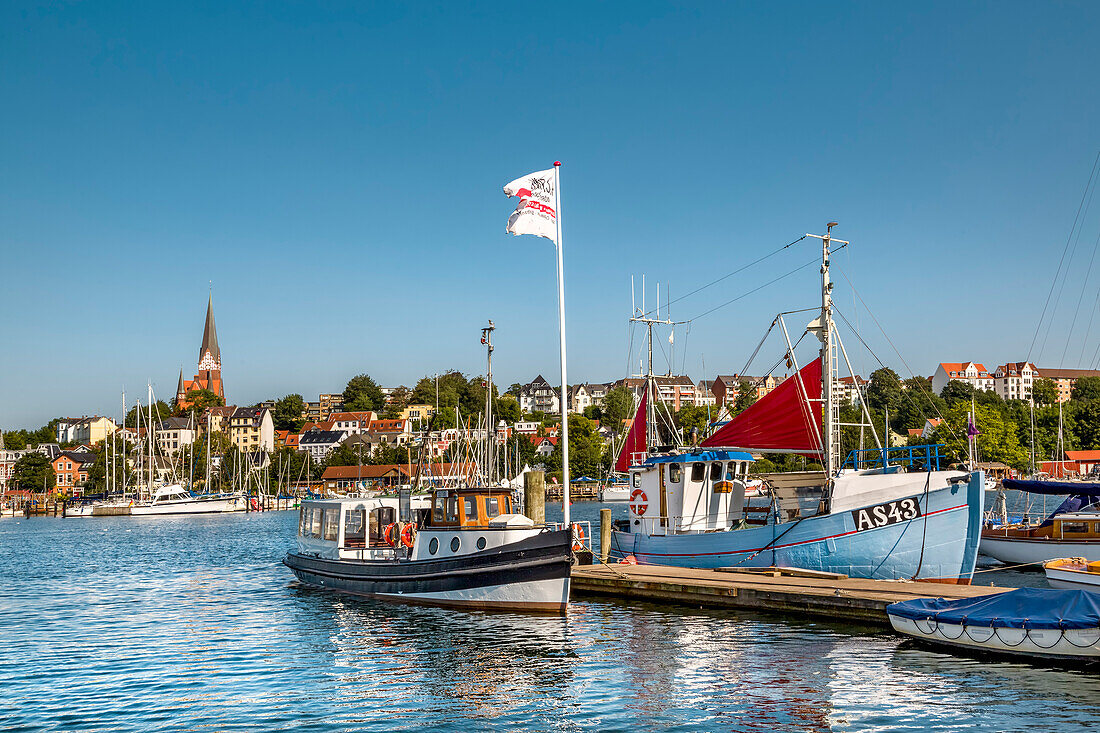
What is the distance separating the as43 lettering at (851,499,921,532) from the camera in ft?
82.4

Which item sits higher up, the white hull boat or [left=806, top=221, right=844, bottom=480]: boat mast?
[left=806, top=221, right=844, bottom=480]: boat mast

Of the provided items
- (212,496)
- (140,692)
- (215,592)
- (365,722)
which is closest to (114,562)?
(215,592)

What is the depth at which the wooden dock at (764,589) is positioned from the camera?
2197cm

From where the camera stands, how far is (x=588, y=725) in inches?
586

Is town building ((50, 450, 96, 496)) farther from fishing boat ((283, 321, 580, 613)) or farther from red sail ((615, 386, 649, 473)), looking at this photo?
fishing boat ((283, 321, 580, 613))

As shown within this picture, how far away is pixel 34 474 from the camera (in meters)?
150

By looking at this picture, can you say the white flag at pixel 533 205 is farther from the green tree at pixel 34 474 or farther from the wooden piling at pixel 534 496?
the green tree at pixel 34 474

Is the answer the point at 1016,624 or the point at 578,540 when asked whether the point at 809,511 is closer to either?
the point at 578,540

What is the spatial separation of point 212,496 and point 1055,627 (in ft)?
388

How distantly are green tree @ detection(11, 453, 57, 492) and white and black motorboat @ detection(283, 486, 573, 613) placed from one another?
452 ft

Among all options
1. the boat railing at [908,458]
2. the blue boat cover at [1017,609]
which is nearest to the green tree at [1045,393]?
the boat railing at [908,458]

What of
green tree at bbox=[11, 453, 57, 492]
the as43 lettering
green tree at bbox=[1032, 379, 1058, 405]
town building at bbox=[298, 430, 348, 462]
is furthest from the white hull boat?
green tree at bbox=[1032, 379, 1058, 405]

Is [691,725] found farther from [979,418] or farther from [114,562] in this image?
[979,418]

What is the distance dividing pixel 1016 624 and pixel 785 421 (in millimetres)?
13931
